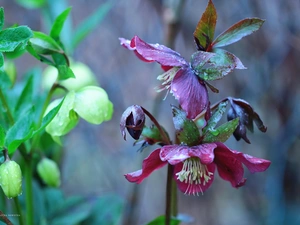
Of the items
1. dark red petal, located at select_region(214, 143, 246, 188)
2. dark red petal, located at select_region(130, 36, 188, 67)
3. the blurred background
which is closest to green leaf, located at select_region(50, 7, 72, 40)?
dark red petal, located at select_region(130, 36, 188, 67)

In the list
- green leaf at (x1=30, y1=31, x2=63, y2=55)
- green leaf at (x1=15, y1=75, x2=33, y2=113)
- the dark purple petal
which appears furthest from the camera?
green leaf at (x1=15, y1=75, x2=33, y2=113)

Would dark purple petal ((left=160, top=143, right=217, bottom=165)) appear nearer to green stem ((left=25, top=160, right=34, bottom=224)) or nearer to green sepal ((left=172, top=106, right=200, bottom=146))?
green sepal ((left=172, top=106, right=200, bottom=146))

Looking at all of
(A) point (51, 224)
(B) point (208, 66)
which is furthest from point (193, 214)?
(B) point (208, 66)

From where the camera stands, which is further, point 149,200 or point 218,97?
point 149,200

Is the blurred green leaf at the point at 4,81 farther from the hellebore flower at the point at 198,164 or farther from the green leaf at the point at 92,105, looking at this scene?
the hellebore flower at the point at 198,164

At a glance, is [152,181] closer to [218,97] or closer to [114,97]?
[114,97]

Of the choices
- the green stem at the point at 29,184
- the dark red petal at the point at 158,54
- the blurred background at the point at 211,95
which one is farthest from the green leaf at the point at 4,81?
the blurred background at the point at 211,95
